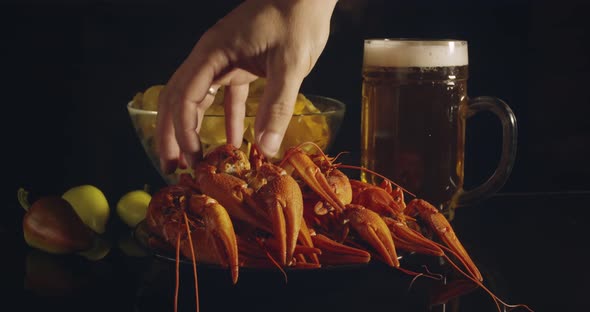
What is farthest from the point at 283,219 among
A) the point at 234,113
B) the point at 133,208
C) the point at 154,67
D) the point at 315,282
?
the point at 154,67

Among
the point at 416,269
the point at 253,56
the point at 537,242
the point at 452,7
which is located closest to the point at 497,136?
the point at 452,7

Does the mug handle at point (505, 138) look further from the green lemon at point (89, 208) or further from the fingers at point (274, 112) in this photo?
the green lemon at point (89, 208)

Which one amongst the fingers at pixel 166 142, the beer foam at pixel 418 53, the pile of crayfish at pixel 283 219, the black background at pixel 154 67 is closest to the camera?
the pile of crayfish at pixel 283 219

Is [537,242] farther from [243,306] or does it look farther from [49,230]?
[49,230]

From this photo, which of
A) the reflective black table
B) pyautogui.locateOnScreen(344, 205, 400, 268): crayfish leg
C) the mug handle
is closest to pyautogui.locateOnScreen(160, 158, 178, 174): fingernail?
the reflective black table

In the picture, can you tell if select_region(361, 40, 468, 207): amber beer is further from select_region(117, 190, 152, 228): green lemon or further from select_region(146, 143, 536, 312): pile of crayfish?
select_region(117, 190, 152, 228): green lemon

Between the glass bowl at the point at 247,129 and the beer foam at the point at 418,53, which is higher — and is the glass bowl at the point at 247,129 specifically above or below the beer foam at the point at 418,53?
below

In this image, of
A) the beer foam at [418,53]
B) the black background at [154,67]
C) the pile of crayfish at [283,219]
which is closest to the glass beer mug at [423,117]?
the beer foam at [418,53]
